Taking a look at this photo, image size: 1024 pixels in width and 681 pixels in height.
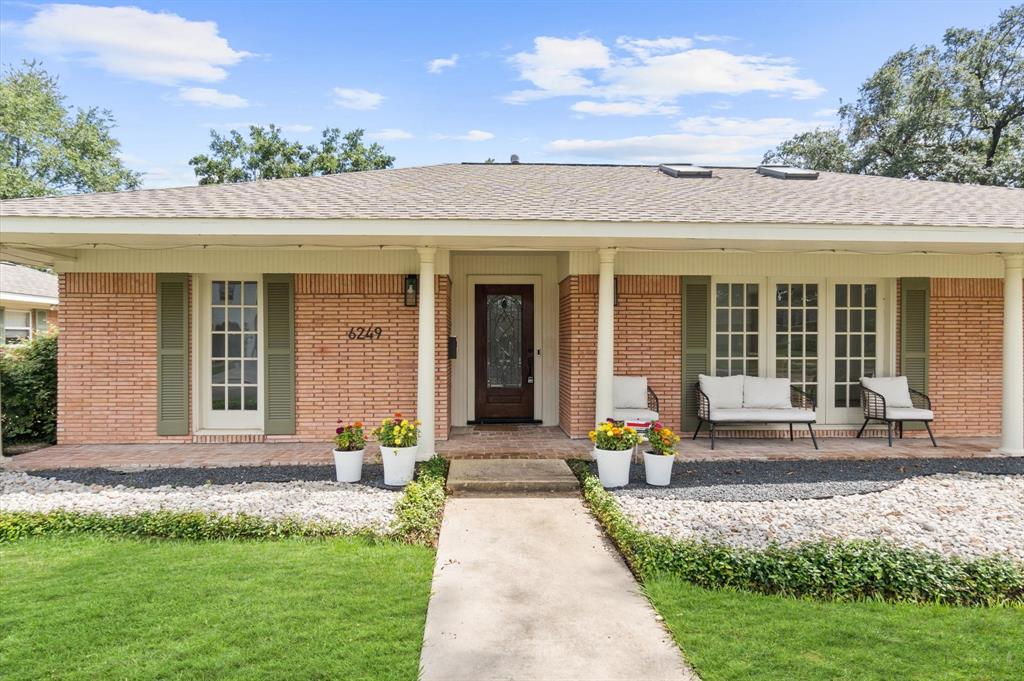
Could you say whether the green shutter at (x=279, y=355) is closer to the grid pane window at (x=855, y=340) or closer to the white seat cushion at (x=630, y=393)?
the white seat cushion at (x=630, y=393)

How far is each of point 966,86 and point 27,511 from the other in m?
24.7

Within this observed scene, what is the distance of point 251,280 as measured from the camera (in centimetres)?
751

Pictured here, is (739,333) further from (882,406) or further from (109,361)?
(109,361)

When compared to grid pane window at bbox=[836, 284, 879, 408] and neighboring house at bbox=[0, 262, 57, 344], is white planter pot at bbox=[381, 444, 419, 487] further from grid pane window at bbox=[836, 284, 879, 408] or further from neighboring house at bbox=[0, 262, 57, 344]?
neighboring house at bbox=[0, 262, 57, 344]

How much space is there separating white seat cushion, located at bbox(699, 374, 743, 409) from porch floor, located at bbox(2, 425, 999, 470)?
1.63 ft

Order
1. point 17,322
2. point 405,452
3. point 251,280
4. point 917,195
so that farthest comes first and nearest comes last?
point 17,322
point 917,195
point 251,280
point 405,452

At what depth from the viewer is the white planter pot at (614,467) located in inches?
219

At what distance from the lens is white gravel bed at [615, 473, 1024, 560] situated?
396cm

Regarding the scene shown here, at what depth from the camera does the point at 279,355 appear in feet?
24.2

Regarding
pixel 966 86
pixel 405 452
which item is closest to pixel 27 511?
pixel 405 452

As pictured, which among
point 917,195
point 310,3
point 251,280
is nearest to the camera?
point 251,280

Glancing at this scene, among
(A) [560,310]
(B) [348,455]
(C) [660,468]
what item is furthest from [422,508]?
(A) [560,310]

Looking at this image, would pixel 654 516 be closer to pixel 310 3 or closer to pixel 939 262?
pixel 939 262

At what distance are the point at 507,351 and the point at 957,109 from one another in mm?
18809
